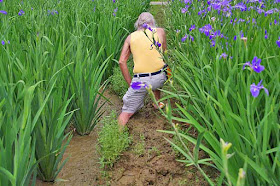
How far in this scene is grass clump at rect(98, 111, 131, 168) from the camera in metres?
2.11

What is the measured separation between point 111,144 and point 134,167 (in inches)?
9.0

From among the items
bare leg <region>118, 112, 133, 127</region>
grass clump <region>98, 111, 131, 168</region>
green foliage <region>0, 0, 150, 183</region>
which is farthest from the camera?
bare leg <region>118, 112, 133, 127</region>

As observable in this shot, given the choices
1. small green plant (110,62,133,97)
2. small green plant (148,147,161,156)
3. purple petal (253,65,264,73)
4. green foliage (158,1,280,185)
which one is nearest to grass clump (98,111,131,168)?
small green plant (148,147,161,156)

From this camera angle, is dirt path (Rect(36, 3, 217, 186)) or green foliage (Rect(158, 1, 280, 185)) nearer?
green foliage (Rect(158, 1, 280, 185))

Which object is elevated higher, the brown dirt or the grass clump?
the grass clump

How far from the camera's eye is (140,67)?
2859 millimetres

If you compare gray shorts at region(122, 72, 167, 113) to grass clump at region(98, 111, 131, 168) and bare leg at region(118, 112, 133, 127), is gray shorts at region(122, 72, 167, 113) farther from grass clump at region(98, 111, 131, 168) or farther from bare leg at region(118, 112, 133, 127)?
grass clump at region(98, 111, 131, 168)

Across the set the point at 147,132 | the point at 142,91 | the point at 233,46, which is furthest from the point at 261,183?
the point at 142,91

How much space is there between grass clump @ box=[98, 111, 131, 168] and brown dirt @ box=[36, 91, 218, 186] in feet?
0.14

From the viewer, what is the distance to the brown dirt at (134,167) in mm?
1936

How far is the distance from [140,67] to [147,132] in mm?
611

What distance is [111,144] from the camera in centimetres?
220

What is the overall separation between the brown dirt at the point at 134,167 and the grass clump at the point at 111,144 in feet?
0.14

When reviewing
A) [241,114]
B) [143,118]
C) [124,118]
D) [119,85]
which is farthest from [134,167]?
[119,85]
